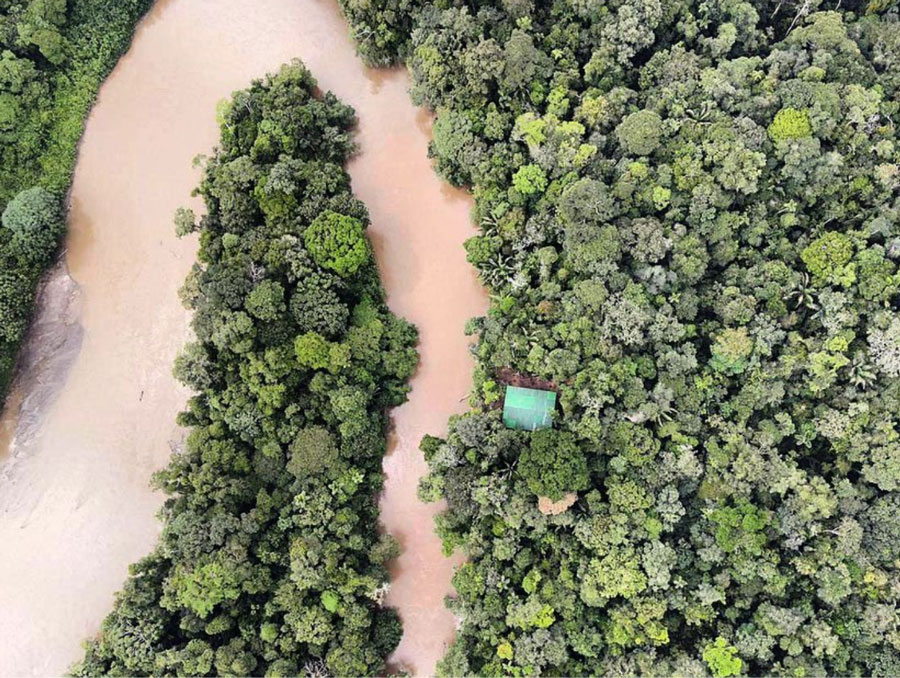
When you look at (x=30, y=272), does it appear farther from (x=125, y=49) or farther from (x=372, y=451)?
(x=372, y=451)

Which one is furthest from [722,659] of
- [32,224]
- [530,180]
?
[32,224]

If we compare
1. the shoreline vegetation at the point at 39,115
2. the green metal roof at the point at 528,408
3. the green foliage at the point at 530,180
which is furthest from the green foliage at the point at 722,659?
the shoreline vegetation at the point at 39,115

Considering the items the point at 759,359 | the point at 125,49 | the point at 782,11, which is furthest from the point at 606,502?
the point at 125,49

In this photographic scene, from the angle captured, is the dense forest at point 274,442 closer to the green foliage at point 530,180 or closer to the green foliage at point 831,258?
the green foliage at point 530,180

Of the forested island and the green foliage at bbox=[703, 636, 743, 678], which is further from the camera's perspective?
the forested island

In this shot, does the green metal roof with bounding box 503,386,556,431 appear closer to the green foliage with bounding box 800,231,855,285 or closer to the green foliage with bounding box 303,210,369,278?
the green foliage with bounding box 303,210,369,278

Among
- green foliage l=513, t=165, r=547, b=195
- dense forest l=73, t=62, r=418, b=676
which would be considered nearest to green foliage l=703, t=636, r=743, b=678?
dense forest l=73, t=62, r=418, b=676
